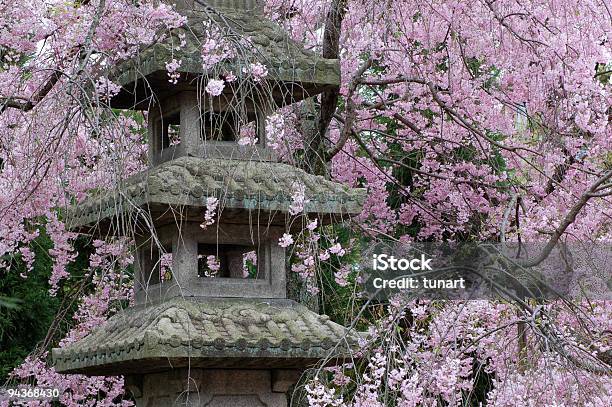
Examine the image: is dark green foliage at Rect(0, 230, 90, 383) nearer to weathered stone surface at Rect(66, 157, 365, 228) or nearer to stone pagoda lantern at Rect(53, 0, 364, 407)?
stone pagoda lantern at Rect(53, 0, 364, 407)

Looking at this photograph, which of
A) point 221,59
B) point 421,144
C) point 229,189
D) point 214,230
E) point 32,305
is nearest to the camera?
point 221,59

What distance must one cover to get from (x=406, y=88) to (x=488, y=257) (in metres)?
2.12

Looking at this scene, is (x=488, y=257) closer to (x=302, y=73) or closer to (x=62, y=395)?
(x=302, y=73)

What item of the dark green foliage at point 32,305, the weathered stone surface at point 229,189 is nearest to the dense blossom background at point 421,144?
the weathered stone surface at point 229,189

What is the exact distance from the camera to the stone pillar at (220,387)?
232 inches

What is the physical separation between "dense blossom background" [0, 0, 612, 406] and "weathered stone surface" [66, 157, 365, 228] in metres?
0.19

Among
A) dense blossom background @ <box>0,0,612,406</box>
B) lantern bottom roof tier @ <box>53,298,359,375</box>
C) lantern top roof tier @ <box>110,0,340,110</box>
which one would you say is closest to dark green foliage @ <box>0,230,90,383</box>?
dense blossom background @ <box>0,0,612,406</box>

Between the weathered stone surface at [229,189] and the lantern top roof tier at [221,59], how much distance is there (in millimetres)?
441

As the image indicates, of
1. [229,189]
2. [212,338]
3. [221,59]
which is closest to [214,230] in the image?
[229,189]

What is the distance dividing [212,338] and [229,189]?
85cm

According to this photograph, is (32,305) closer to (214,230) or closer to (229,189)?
(214,230)

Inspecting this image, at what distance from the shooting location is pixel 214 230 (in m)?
6.11

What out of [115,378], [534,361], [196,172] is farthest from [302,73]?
[115,378]

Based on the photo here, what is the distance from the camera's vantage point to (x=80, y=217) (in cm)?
630
